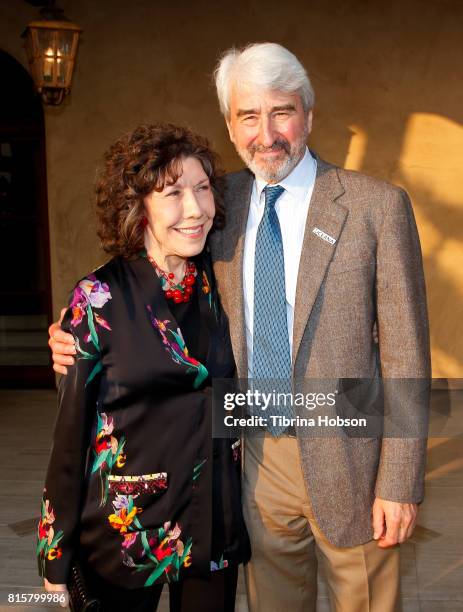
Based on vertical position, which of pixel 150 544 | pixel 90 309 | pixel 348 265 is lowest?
pixel 150 544

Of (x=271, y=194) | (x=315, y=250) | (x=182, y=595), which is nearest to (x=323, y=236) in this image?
(x=315, y=250)

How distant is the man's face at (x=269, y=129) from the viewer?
79.4 inches

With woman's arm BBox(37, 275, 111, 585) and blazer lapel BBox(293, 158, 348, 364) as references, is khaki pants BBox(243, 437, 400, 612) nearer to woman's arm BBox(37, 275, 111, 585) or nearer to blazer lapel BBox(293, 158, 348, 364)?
blazer lapel BBox(293, 158, 348, 364)

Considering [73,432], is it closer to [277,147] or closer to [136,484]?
[136,484]

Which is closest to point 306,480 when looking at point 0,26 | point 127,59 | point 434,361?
point 434,361

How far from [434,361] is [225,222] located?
4.94m

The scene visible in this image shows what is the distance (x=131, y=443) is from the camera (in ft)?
6.25

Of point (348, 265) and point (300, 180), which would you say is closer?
point (348, 265)

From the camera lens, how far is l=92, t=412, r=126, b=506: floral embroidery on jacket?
1.91 meters

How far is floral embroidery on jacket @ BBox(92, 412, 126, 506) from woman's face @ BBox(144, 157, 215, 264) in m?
0.46

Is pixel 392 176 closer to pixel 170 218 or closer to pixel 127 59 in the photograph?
pixel 127 59

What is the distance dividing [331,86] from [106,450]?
5.23 m

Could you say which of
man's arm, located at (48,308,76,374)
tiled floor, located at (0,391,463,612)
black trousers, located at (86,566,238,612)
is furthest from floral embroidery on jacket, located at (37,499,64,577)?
tiled floor, located at (0,391,463,612)

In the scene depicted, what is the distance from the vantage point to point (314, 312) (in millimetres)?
1961
